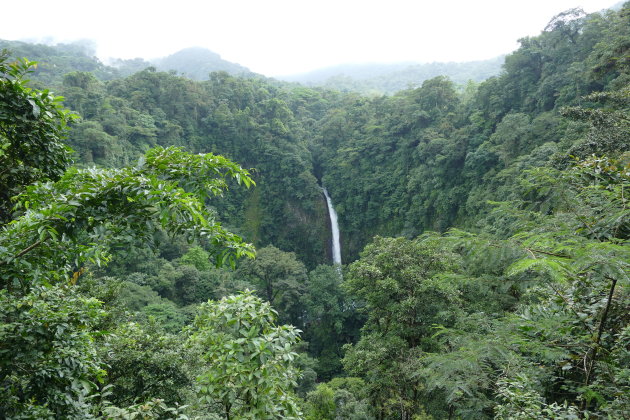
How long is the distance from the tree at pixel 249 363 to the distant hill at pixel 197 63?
279ft

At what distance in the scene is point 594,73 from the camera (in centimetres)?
1470

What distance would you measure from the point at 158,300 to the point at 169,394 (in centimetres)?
1142

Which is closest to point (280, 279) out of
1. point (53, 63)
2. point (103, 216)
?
point (103, 216)

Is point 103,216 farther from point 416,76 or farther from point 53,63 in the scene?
point 416,76

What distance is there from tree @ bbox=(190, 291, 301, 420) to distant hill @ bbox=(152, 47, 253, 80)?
3342 inches

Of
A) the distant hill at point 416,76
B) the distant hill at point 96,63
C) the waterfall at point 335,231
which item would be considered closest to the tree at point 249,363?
the distant hill at point 96,63

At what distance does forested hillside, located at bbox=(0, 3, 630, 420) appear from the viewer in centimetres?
231

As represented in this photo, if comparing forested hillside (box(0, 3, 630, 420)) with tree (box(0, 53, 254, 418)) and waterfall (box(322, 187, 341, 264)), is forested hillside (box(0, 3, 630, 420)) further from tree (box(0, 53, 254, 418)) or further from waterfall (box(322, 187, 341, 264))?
waterfall (box(322, 187, 341, 264))

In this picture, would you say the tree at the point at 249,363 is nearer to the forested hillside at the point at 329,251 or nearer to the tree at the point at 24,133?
the forested hillside at the point at 329,251

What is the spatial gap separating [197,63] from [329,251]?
81.1m

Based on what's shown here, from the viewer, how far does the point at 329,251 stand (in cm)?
2891

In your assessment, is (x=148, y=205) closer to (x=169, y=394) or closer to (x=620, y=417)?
(x=620, y=417)

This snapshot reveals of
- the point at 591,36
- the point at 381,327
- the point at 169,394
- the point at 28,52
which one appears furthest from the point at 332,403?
the point at 28,52

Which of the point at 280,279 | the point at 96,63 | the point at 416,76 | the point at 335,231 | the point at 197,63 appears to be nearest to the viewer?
the point at 280,279
